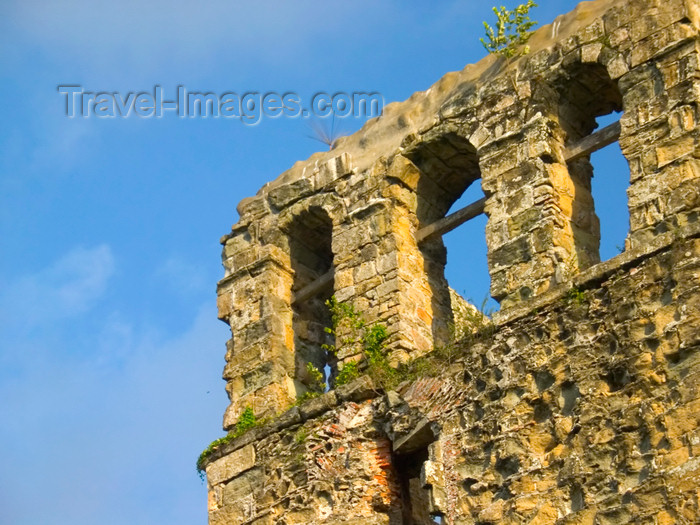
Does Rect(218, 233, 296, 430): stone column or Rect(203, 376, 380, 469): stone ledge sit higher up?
Rect(218, 233, 296, 430): stone column

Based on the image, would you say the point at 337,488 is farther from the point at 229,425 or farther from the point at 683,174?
the point at 683,174

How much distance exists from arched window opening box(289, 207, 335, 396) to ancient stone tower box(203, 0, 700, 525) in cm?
2

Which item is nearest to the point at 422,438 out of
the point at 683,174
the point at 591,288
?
the point at 591,288

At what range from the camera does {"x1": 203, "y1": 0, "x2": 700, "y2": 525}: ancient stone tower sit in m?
13.4

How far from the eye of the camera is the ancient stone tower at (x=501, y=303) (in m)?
13.4

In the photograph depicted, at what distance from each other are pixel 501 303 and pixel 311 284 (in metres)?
2.71

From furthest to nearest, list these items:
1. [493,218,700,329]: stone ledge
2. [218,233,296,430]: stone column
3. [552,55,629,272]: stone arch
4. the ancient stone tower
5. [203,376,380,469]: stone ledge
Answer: [218,233,296,430]: stone column
[203,376,380,469]: stone ledge
[552,55,629,272]: stone arch
[493,218,700,329]: stone ledge
the ancient stone tower

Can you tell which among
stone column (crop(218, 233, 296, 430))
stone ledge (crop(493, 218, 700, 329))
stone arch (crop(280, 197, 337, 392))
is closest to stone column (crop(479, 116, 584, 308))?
stone ledge (crop(493, 218, 700, 329))

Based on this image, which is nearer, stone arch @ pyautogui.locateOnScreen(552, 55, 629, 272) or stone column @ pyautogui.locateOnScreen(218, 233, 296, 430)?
stone arch @ pyautogui.locateOnScreen(552, 55, 629, 272)

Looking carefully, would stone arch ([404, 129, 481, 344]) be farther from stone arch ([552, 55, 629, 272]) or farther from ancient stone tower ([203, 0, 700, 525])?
stone arch ([552, 55, 629, 272])

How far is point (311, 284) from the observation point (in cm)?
1703

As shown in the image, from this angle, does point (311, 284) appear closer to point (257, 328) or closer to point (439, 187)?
point (257, 328)

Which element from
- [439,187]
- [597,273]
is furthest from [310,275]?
[597,273]

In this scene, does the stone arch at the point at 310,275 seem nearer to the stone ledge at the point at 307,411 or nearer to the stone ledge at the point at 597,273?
the stone ledge at the point at 307,411
